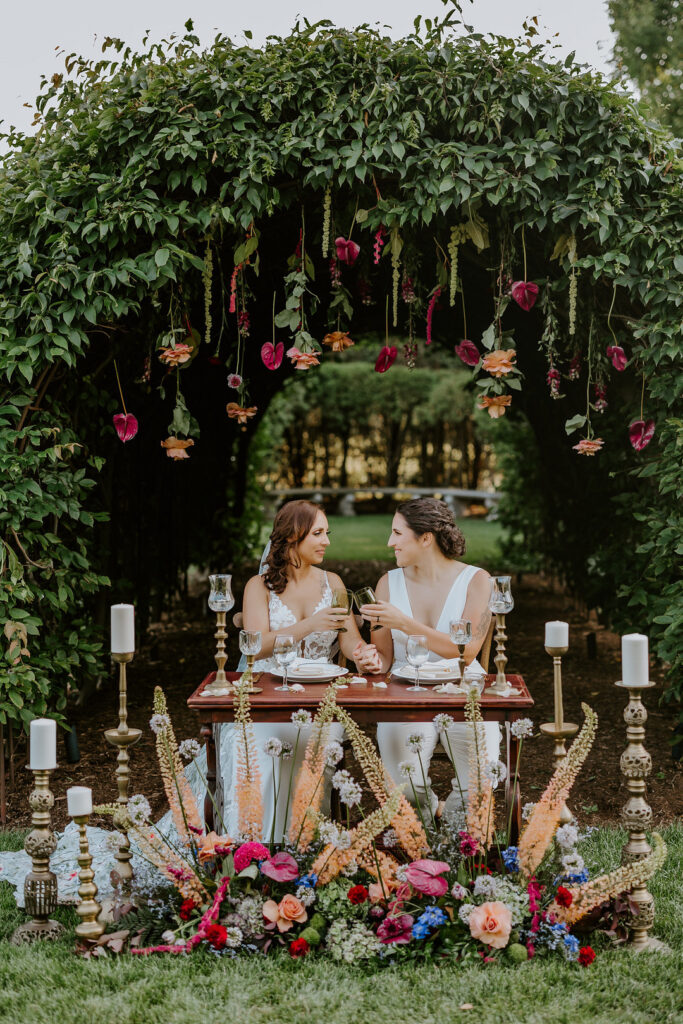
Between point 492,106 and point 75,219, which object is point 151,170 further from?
point 492,106

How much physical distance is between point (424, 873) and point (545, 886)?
367 millimetres

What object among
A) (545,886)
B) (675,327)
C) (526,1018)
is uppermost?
(675,327)

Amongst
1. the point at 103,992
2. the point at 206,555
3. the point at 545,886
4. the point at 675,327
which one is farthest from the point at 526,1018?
the point at 206,555

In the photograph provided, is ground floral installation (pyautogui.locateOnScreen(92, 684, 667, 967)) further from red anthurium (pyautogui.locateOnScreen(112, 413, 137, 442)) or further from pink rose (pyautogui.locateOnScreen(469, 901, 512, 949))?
red anthurium (pyautogui.locateOnScreen(112, 413, 137, 442))

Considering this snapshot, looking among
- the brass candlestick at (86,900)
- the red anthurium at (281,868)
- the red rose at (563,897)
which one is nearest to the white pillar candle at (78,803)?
Result: the brass candlestick at (86,900)

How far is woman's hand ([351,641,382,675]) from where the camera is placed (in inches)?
123

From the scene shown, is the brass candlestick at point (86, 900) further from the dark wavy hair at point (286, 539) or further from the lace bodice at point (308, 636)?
the dark wavy hair at point (286, 539)

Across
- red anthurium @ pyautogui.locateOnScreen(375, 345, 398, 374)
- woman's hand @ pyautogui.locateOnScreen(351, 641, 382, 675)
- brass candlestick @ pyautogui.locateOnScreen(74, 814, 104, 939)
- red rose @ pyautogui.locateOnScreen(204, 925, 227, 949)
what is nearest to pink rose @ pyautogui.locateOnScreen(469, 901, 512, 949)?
red rose @ pyautogui.locateOnScreen(204, 925, 227, 949)

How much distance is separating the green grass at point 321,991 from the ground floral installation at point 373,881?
0.21 ft

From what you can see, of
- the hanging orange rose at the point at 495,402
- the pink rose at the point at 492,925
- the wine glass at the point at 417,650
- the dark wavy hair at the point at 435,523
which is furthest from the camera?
the hanging orange rose at the point at 495,402

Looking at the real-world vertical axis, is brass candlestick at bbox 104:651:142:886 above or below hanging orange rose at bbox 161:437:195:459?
below

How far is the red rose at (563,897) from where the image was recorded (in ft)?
7.92

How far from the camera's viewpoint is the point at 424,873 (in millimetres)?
2484

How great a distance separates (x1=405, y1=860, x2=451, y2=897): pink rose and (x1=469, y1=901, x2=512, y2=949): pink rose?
0.40 feet
